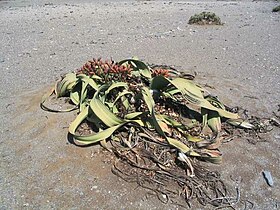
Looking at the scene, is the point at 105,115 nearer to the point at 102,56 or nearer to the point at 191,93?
the point at 191,93

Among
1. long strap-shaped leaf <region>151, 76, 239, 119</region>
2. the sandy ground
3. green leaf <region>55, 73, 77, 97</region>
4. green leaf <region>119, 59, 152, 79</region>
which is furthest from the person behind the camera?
green leaf <region>55, 73, 77, 97</region>

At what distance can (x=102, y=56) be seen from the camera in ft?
18.5

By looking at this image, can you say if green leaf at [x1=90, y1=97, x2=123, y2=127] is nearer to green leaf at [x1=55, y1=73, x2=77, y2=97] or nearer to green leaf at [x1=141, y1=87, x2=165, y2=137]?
green leaf at [x1=141, y1=87, x2=165, y2=137]

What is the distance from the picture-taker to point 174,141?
8.28ft

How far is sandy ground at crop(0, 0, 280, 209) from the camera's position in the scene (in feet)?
7.44

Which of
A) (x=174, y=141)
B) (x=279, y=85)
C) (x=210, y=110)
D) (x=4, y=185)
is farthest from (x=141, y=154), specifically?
(x=279, y=85)

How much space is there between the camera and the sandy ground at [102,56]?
227 cm

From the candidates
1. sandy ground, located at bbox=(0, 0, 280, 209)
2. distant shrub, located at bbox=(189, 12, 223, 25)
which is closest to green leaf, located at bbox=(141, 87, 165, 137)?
sandy ground, located at bbox=(0, 0, 280, 209)

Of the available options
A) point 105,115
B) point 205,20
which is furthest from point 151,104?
point 205,20

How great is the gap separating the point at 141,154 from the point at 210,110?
802 millimetres

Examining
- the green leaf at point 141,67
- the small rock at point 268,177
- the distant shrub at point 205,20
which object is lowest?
the distant shrub at point 205,20

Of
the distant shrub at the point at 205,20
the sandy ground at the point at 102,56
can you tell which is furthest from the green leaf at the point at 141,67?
the distant shrub at the point at 205,20

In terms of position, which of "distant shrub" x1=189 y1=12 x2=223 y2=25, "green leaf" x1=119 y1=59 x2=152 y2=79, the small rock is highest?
"green leaf" x1=119 y1=59 x2=152 y2=79

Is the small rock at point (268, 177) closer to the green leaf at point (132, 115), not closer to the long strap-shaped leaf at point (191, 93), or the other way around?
the long strap-shaped leaf at point (191, 93)
